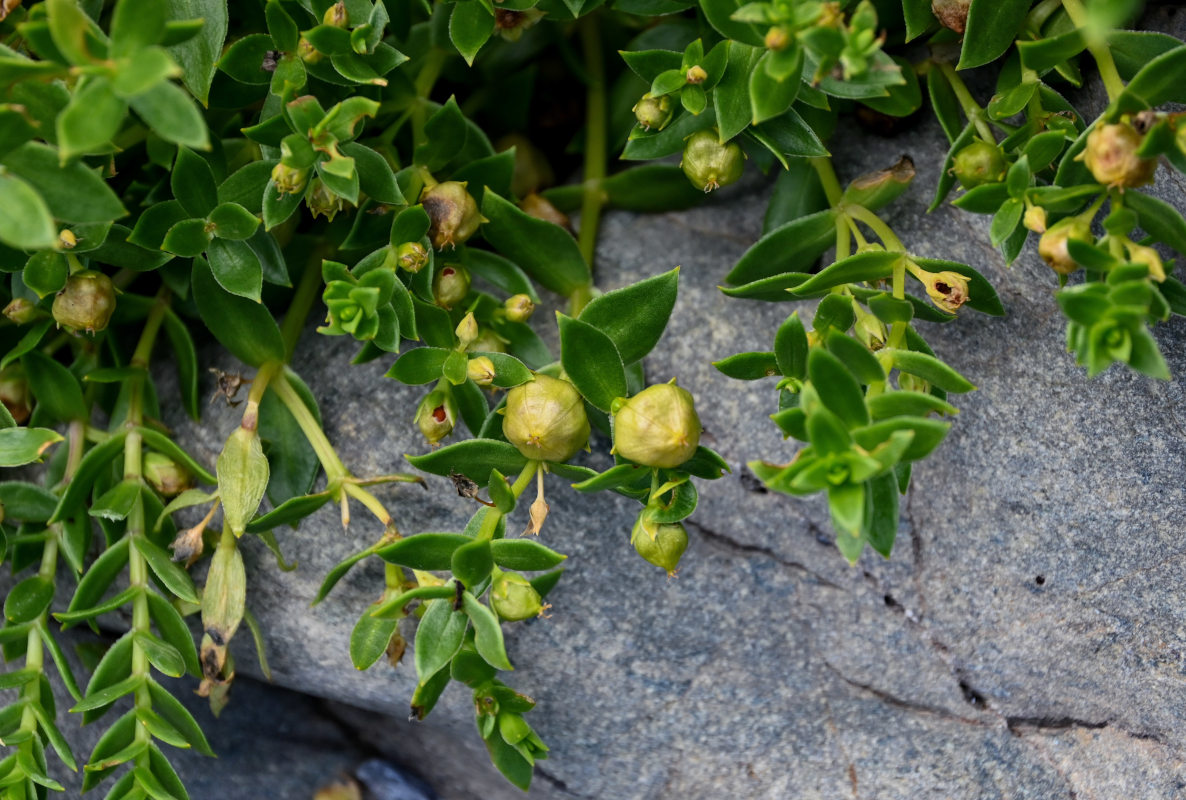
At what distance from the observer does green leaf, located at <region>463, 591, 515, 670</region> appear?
5.83 ft

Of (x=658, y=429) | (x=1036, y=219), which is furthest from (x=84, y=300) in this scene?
(x=1036, y=219)

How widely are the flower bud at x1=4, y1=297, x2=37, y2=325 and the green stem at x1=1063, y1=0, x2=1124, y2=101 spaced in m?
2.17

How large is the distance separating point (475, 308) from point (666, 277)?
458 mm

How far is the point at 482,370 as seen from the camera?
6.28 feet

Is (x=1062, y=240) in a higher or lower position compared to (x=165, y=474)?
higher

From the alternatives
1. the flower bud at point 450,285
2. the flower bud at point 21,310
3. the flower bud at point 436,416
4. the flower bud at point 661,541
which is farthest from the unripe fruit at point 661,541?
the flower bud at point 21,310

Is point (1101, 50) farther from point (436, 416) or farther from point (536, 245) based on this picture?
point (436, 416)

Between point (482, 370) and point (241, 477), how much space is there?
58 centimetres

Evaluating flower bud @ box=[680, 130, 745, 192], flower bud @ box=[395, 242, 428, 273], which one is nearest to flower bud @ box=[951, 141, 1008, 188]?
flower bud @ box=[680, 130, 745, 192]

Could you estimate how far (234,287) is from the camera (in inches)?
79.3

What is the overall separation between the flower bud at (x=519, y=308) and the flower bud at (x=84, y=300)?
2.72 ft

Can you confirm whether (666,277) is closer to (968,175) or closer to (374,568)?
(968,175)

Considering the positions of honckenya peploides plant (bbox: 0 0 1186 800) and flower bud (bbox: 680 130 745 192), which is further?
flower bud (bbox: 680 130 745 192)

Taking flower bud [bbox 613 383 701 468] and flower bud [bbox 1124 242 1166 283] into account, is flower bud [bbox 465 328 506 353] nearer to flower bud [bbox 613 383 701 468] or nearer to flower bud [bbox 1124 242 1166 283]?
flower bud [bbox 613 383 701 468]
